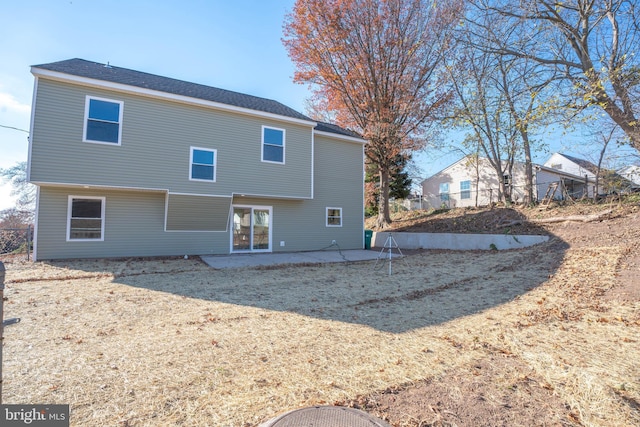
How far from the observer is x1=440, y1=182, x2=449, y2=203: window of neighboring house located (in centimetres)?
2614

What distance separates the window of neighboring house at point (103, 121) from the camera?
31.3 feet

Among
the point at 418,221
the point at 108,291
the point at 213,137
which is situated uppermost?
the point at 213,137

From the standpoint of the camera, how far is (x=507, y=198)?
55.0 ft

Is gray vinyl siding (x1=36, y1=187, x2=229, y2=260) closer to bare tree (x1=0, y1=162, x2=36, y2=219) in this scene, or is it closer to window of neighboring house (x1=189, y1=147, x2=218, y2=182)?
window of neighboring house (x1=189, y1=147, x2=218, y2=182)

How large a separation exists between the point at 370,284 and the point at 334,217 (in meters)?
7.35

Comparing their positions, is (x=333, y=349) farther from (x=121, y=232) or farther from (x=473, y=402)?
(x=121, y=232)

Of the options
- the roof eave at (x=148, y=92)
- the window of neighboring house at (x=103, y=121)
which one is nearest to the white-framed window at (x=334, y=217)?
the roof eave at (x=148, y=92)

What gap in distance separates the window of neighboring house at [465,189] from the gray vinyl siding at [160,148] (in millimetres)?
16935

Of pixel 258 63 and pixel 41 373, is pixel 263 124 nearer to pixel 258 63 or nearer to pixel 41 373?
pixel 258 63

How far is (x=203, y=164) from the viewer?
439 inches

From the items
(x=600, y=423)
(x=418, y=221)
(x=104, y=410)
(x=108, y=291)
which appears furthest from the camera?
(x=418, y=221)

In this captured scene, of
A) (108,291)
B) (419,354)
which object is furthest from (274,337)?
(108,291)

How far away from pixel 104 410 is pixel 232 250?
1014 cm

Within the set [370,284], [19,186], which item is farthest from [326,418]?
[19,186]
